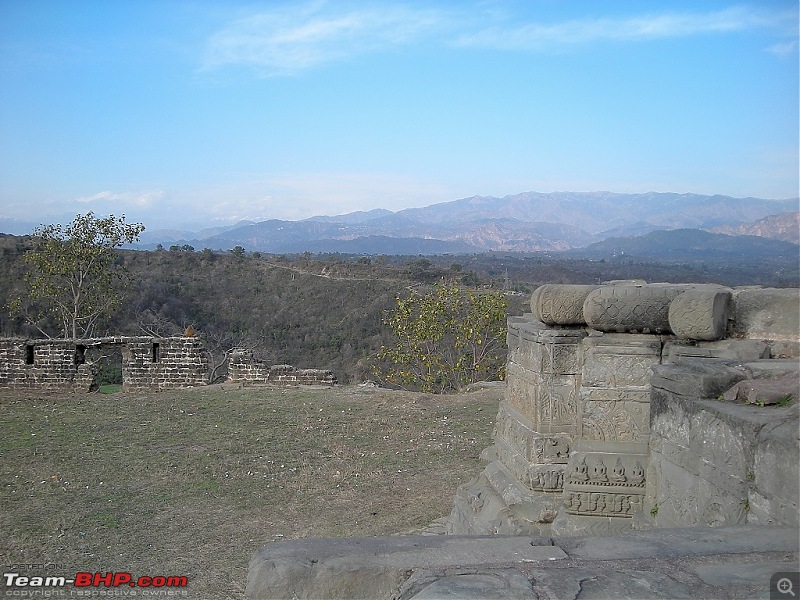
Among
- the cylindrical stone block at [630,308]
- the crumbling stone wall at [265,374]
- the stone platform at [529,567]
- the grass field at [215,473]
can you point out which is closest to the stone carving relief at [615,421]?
the cylindrical stone block at [630,308]

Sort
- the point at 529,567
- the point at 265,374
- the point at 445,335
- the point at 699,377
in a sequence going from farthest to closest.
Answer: the point at 445,335
the point at 265,374
the point at 699,377
the point at 529,567

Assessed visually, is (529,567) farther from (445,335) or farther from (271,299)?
(271,299)

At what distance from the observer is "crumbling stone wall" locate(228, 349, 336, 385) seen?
11.9m

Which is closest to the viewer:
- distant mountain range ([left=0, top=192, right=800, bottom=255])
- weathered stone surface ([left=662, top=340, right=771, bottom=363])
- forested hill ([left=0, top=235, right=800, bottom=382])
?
weathered stone surface ([left=662, top=340, right=771, bottom=363])

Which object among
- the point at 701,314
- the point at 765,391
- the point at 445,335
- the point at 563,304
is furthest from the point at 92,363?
the point at 765,391

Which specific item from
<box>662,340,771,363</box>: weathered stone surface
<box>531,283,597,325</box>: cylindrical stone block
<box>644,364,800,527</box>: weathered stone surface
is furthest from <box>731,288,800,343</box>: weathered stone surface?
<box>531,283,597,325</box>: cylindrical stone block

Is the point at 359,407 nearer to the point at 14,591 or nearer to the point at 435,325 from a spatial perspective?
the point at 435,325

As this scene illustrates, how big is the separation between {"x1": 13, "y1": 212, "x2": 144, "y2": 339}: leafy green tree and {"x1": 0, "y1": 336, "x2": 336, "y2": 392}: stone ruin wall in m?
3.44

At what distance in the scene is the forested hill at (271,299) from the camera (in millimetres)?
24609

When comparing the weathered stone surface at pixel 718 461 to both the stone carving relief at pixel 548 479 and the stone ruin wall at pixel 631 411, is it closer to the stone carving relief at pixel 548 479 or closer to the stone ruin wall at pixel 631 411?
the stone ruin wall at pixel 631 411

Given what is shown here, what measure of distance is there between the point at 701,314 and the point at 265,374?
9.13 meters

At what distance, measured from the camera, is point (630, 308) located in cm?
417

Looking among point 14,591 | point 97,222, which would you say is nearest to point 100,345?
point 97,222

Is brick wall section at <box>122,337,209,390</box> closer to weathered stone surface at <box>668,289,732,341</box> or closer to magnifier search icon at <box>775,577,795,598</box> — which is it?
weathered stone surface at <box>668,289,732,341</box>
